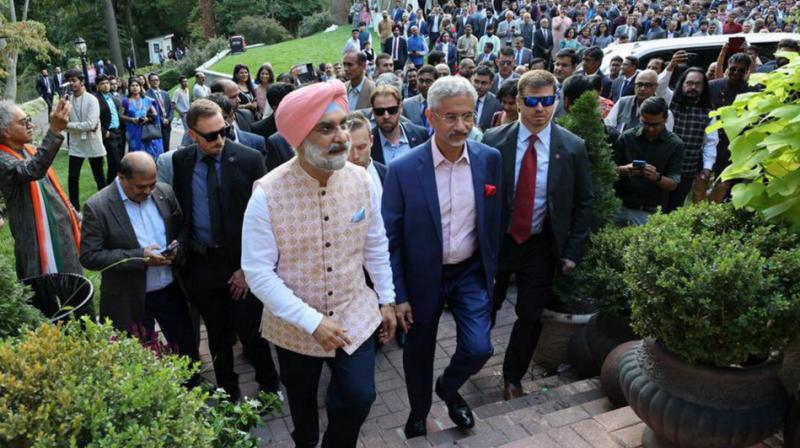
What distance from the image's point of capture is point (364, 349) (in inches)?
129

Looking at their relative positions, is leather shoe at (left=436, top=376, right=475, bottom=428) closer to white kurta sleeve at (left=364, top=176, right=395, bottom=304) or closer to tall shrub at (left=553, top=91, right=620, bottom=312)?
white kurta sleeve at (left=364, top=176, right=395, bottom=304)

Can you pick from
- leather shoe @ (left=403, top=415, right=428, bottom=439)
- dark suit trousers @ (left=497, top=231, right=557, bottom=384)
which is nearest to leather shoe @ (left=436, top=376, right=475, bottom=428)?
leather shoe @ (left=403, top=415, right=428, bottom=439)

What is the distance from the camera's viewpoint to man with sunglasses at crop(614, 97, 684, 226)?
214 inches

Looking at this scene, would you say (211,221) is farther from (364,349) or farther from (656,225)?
(656,225)

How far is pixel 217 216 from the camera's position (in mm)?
4391

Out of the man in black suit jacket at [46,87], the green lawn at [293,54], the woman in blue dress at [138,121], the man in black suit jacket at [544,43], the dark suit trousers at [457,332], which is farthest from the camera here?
the green lawn at [293,54]

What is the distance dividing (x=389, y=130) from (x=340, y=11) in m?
39.6

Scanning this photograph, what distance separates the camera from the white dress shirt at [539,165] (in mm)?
4305

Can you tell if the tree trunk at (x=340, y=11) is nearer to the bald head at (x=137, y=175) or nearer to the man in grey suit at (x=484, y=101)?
the man in grey suit at (x=484, y=101)

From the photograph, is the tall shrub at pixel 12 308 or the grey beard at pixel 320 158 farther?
the grey beard at pixel 320 158

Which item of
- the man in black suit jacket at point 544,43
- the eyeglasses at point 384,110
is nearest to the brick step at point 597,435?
the eyeglasses at point 384,110

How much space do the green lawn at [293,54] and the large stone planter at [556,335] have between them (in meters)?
23.1

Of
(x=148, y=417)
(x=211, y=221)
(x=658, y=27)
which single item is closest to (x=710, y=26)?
(x=658, y=27)

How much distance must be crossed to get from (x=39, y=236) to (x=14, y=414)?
3065 mm
